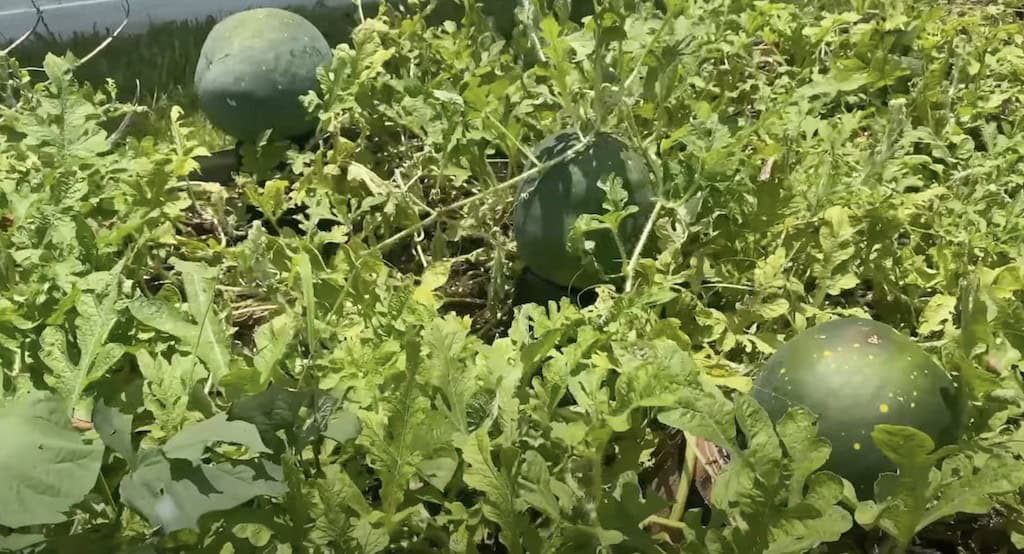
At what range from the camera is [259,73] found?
5.25 ft

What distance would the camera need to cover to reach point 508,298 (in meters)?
1.39

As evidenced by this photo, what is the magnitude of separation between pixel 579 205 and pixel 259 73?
72 cm

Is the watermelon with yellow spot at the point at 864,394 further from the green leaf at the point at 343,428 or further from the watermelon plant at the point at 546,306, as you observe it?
the green leaf at the point at 343,428

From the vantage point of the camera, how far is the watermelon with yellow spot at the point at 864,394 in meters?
0.91

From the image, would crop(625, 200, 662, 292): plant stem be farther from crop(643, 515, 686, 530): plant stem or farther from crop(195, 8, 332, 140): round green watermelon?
crop(195, 8, 332, 140): round green watermelon

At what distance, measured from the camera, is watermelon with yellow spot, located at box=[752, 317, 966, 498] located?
0.91 metres

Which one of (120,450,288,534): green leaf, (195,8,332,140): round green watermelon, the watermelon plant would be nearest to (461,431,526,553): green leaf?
the watermelon plant

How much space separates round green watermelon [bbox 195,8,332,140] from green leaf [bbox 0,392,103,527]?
3.23 ft

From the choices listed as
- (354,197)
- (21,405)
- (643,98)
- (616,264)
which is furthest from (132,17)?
(21,405)

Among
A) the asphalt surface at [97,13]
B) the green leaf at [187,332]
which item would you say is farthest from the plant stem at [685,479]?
the asphalt surface at [97,13]

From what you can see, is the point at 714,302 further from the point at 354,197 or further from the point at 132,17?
the point at 132,17

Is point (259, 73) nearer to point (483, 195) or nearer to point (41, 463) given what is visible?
point (483, 195)

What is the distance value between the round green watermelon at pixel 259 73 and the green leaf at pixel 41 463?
98 cm

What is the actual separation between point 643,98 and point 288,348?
2.63 ft
